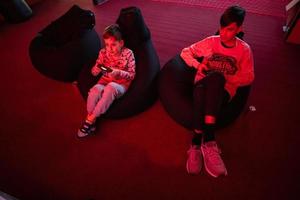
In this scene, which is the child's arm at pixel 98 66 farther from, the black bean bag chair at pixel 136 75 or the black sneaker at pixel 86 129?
the black sneaker at pixel 86 129

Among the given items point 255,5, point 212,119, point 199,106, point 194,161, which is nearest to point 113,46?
point 199,106

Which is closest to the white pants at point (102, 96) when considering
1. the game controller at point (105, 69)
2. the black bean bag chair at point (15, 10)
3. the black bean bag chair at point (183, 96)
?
the game controller at point (105, 69)

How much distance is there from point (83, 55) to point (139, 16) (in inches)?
28.7

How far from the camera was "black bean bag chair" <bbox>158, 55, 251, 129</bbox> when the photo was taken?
1.81 meters

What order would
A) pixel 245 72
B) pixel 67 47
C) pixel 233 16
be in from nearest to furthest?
pixel 233 16
pixel 245 72
pixel 67 47

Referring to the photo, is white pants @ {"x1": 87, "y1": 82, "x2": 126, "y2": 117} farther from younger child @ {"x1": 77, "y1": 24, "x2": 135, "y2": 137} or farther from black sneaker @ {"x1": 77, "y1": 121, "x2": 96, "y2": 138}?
black sneaker @ {"x1": 77, "y1": 121, "x2": 96, "y2": 138}

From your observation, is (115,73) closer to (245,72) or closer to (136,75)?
(136,75)

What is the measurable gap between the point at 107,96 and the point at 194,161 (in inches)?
33.9

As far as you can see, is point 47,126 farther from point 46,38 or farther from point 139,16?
point 139,16

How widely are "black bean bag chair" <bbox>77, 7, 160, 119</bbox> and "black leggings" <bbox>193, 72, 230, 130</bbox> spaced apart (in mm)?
537

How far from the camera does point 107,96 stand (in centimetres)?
183

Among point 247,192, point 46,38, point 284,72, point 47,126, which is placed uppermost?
point 46,38

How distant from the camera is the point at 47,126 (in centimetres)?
217

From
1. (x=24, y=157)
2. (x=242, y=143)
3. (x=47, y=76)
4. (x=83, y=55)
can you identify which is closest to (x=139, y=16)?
(x=83, y=55)
